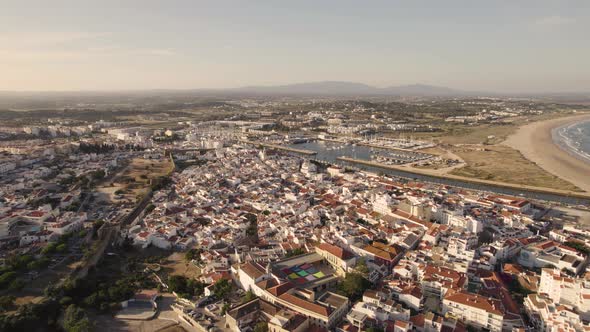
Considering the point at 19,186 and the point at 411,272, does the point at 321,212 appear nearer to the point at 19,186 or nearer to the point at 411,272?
the point at 411,272

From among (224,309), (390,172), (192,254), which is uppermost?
(224,309)

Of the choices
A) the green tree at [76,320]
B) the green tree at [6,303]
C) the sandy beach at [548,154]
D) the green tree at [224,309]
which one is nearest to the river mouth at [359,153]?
the sandy beach at [548,154]

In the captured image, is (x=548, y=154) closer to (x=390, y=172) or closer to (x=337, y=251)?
(x=390, y=172)

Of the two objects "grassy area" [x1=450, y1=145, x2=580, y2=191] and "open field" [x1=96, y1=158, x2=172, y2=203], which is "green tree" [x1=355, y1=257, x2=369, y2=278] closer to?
"open field" [x1=96, y1=158, x2=172, y2=203]

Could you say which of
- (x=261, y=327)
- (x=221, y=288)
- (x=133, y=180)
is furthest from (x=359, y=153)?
(x=261, y=327)

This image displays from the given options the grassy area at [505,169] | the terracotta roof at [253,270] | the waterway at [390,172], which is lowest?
the waterway at [390,172]

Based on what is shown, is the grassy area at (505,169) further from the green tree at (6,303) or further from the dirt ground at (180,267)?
the green tree at (6,303)

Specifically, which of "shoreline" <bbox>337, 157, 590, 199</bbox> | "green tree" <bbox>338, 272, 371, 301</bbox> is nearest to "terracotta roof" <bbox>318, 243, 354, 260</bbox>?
"green tree" <bbox>338, 272, 371, 301</bbox>
